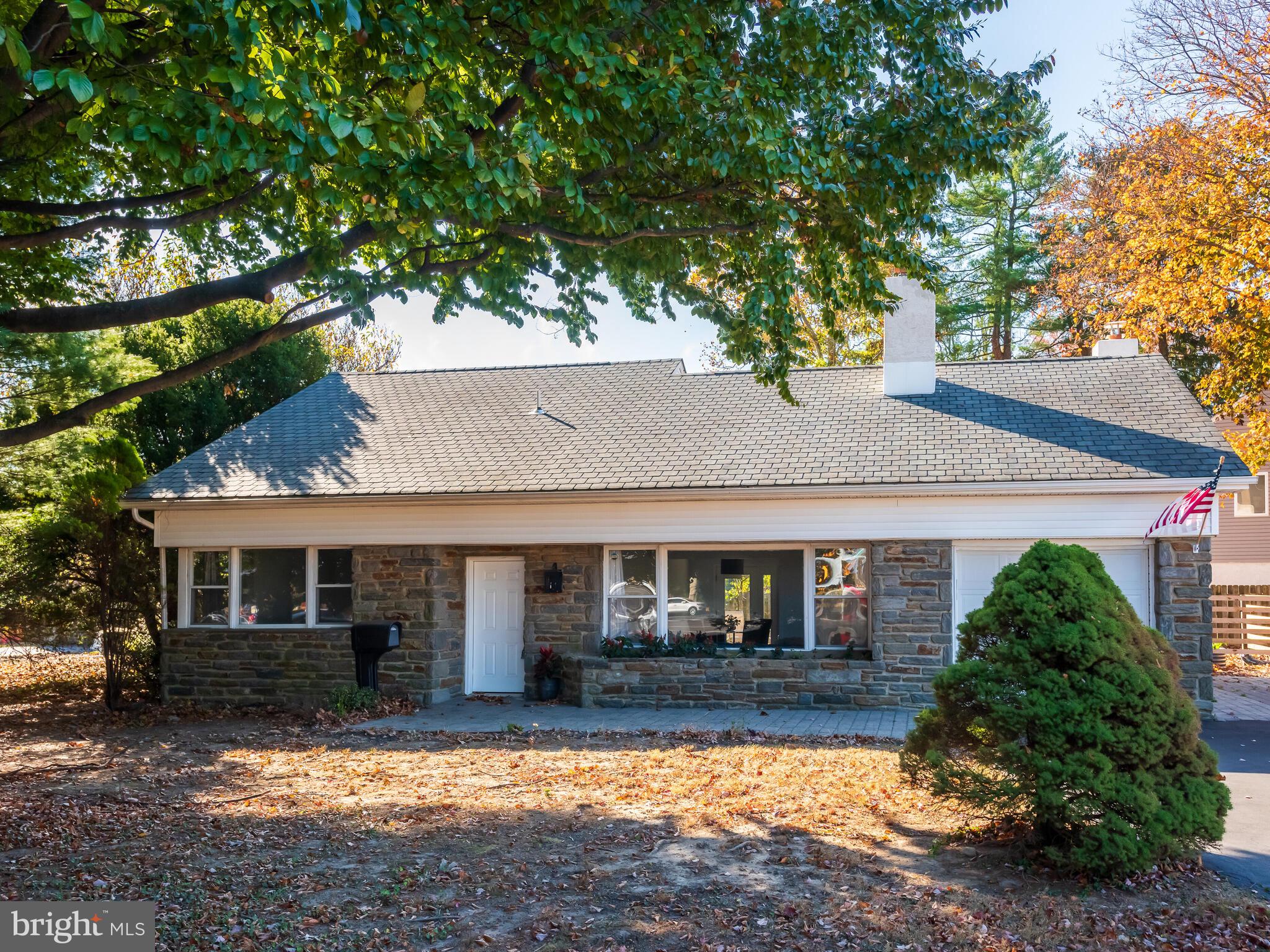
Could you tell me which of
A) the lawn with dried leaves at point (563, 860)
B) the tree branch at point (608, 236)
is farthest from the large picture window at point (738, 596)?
the tree branch at point (608, 236)

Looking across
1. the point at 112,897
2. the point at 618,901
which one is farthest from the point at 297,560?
the point at 618,901

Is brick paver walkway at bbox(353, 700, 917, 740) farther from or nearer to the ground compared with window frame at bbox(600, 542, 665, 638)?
nearer to the ground

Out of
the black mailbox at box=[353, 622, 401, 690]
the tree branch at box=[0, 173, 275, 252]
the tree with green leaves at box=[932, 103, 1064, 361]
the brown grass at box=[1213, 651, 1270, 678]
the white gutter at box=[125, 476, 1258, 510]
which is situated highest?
the tree with green leaves at box=[932, 103, 1064, 361]

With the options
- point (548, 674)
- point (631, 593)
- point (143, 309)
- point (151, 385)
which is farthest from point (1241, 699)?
point (143, 309)

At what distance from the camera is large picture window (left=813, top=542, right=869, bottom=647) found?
46.0 ft

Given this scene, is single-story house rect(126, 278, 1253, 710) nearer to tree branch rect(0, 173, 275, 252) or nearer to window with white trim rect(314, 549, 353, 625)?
window with white trim rect(314, 549, 353, 625)

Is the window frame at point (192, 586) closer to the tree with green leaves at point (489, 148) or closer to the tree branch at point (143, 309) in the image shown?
the tree with green leaves at point (489, 148)

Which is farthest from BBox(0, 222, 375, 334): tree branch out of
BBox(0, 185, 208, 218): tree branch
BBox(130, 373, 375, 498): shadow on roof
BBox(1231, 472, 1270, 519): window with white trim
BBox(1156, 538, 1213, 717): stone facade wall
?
BBox(1231, 472, 1270, 519): window with white trim

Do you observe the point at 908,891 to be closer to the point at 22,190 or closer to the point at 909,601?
the point at 909,601

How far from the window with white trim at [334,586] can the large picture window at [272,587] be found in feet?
0.92

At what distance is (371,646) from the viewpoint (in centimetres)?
1394

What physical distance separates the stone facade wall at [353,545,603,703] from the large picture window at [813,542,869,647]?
3.20 meters

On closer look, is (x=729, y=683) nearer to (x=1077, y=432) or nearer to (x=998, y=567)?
(x=998, y=567)

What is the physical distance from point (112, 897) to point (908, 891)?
459 centimetres
